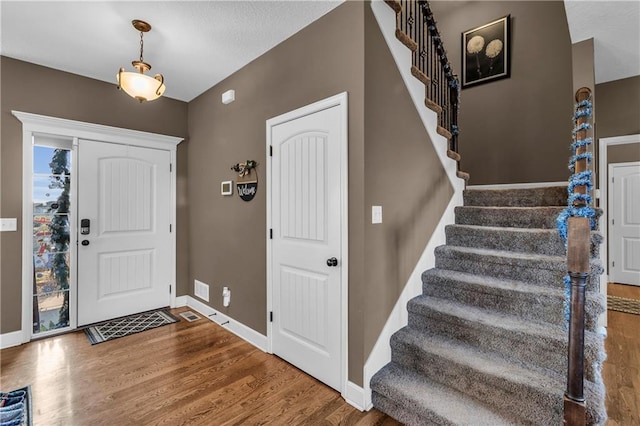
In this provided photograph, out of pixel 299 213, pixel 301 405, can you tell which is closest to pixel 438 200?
pixel 299 213

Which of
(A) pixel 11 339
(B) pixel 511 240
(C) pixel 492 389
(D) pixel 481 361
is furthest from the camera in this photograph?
(A) pixel 11 339

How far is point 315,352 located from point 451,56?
14.2 feet

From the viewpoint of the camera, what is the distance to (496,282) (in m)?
2.23

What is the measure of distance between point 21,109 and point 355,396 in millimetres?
4034

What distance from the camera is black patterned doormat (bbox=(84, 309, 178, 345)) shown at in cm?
306

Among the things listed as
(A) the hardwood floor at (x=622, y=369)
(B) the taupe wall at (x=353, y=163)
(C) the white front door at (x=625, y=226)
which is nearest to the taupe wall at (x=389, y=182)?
(B) the taupe wall at (x=353, y=163)

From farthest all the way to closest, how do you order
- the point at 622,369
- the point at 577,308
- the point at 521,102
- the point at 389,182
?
the point at 521,102 → the point at 622,369 → the point at 389,182 → the point at 577,308

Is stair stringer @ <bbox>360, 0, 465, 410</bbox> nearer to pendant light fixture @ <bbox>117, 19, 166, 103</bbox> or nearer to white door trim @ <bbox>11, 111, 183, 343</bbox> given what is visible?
pendant light fixture @ <bbox>117, 19, 166, 103</bbox>

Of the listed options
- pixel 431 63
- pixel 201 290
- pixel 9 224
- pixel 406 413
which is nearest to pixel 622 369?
pixel 406 413

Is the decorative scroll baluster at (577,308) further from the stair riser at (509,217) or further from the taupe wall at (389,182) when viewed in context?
the stair riser at (509,217)

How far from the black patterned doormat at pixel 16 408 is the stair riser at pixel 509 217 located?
12.1ft

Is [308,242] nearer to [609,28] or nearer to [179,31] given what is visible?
[179,31]

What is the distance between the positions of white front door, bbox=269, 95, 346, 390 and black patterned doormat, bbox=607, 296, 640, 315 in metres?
3.80

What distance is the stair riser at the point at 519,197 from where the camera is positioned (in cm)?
277
